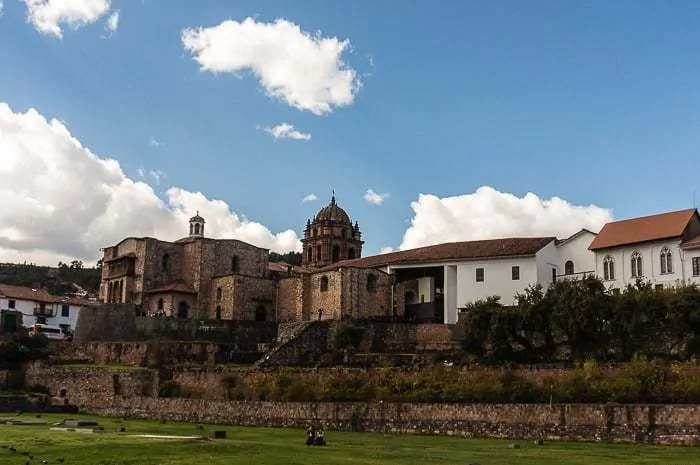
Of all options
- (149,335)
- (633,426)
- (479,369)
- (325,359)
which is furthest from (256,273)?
(633,426)

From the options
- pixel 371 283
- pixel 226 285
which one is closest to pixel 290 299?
pixel 226 285

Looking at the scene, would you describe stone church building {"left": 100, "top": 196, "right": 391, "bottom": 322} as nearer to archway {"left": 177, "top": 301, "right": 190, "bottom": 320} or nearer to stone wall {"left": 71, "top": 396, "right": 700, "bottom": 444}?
archway {"left": 177, "top": 301, "right": 190, "bottom": 320}

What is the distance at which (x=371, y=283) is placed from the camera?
65375 millimetres

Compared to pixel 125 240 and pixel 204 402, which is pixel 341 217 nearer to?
pixel 125 240

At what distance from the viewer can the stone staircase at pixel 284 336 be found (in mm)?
53000

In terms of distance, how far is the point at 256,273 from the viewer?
72.9m

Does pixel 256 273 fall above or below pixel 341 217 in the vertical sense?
below

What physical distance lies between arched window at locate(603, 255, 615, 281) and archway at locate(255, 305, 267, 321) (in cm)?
2654

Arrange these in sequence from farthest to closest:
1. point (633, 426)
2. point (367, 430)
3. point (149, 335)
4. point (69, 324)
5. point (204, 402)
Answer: point (69, 324) → point (149, 335) → point (204, 402) → point (367, 430) → point (633, 426)

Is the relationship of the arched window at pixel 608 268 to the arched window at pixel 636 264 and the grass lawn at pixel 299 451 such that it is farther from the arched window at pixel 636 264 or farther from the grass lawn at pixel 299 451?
the grass lawn at pixel 299 451

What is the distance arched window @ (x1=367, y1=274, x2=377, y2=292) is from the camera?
65.2 meters

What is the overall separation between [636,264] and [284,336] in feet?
78.1

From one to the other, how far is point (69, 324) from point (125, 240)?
27.0ft

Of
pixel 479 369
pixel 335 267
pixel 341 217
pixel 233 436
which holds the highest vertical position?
pixel 341 217
